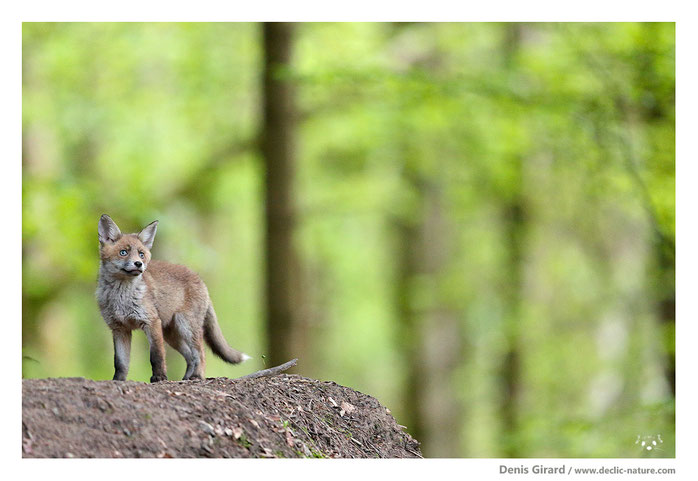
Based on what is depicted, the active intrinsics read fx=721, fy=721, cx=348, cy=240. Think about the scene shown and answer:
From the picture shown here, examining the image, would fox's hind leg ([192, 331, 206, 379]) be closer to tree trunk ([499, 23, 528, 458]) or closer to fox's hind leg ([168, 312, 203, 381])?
fox's hind leg ([168, 312, 203, 381])

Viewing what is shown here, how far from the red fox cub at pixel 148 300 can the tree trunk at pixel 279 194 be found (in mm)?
4340

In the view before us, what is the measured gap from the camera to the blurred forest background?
9445 millimetres

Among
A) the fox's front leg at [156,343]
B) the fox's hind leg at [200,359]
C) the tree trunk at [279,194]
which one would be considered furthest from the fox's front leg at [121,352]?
the tree trunk at [279,194]

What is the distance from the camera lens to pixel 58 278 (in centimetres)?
1289

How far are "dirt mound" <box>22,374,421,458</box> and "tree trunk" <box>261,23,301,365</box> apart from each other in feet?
13.8

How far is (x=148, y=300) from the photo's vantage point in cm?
383

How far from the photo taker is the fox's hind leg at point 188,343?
3.99 meters

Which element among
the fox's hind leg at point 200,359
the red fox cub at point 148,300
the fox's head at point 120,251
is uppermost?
the fox's head at point 120,251

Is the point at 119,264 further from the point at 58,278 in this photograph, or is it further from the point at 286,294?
the point at 58,278

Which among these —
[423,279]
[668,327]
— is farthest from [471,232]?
[668,327]

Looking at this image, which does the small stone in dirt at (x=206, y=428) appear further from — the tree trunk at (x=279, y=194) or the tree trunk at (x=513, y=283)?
the tree trunk at (x=513, y=283)

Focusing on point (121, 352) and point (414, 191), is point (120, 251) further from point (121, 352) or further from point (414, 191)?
point (414, 191)

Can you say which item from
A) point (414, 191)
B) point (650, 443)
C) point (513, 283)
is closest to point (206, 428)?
point (650, 443)

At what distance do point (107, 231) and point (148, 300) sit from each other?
1.38 ft
